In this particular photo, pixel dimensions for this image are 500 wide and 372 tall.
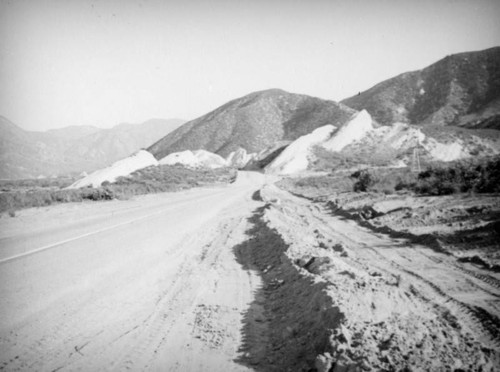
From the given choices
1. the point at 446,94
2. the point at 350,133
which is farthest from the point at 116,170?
the point at 446,94

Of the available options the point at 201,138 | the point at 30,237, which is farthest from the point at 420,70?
the point at 30,237

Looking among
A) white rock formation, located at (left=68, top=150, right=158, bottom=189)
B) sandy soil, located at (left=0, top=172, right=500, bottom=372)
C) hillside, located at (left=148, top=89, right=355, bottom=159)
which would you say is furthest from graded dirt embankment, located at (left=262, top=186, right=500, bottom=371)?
hillside, located at (left=148, top=89, right=355, bottom=159)

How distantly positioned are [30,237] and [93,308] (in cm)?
594

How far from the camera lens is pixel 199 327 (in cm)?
363

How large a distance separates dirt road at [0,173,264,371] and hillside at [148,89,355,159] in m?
92.9

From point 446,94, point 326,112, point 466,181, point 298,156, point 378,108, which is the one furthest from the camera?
point 326,112

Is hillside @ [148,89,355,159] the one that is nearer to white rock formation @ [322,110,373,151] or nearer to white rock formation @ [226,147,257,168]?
white rock formation @ [226,147,257,168]

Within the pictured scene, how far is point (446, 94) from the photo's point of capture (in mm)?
93688

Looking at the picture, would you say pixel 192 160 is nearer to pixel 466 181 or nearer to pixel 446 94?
pixel 466 181

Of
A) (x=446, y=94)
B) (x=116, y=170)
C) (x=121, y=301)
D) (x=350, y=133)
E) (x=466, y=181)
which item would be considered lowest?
(x=466, y=181)

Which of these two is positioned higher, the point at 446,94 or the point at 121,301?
the point at 446,94

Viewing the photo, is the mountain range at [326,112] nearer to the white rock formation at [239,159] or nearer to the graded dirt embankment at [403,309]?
the white rock formation at [239,159]

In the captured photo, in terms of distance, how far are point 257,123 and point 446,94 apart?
66.2 m

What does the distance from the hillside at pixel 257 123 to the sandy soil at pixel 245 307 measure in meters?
93.8
